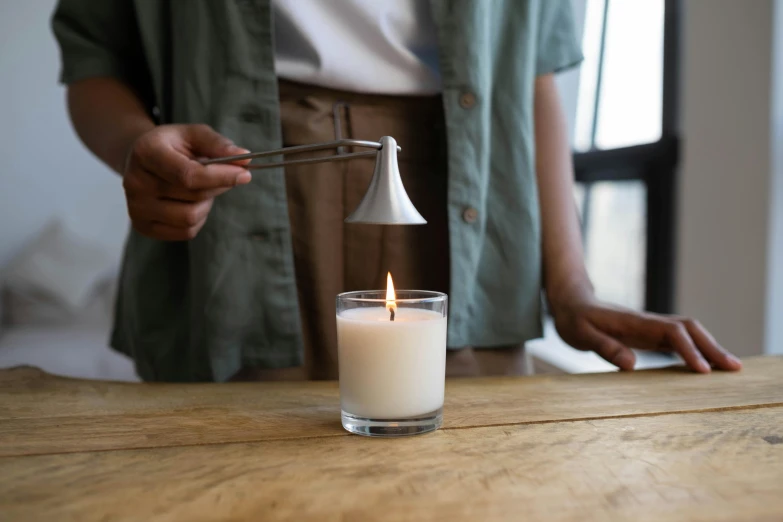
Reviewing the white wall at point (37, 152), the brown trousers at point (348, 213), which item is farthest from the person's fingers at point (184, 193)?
the white wall at point (37, 152)

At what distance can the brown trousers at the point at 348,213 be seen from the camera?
3.21 ft

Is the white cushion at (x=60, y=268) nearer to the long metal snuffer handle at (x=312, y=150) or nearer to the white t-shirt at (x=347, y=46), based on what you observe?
the white t-shirt at (x=347, y=46)

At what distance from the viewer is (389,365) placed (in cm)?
60

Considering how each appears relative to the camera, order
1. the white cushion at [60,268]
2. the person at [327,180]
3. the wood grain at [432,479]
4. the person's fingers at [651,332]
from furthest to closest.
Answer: the white cushion at [60,268], the person at [327,180], the person's fingers at [651,332], the wood grain at [432,479]

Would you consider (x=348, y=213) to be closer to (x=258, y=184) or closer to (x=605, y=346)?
(x=258, y=184)

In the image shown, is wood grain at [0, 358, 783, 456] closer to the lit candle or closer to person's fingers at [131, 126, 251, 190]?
the lit candle

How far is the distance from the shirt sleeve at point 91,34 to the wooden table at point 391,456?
0.50 m

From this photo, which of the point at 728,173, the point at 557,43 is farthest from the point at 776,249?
the point at 557,43

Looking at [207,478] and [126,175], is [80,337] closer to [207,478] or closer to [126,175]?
[126,175]

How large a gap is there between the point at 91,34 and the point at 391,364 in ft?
2.51

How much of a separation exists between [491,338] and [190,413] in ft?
1.72

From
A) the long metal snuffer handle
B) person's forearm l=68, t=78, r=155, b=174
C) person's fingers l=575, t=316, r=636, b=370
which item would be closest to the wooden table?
person's fingers l=575, t=316, r=636, b=370

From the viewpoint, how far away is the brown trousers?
98 cm

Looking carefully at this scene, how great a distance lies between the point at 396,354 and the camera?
60 centimetres
